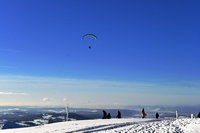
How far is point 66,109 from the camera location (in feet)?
152

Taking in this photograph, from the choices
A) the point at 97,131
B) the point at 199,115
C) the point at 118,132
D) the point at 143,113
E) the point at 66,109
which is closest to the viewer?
the point at 118,132

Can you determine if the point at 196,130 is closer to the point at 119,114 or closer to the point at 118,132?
the point at 118,132

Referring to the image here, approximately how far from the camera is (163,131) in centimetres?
2298

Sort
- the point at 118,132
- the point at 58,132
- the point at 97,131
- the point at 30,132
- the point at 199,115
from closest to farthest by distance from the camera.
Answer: the point at 118,132
the point at 97,131
the point at 58,132
the point at 30,132
the point at 199,115

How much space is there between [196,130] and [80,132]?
11.0 meters

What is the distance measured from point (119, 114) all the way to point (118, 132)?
1926cm

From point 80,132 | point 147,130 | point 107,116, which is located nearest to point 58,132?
point 80,132

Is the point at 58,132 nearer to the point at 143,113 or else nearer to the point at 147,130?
the point at 147,130

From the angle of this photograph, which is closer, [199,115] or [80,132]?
[80,132]

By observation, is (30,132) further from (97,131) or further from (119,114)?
(119,114)

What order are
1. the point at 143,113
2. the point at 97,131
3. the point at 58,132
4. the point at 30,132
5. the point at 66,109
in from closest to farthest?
the point at 97,131 < the point at 58,132 < the point at 30,132 < the point at 143,113 < the point at 66,109

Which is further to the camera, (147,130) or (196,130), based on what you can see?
(147,130)

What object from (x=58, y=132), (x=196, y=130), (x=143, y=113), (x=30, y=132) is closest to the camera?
(x=196, y=130)

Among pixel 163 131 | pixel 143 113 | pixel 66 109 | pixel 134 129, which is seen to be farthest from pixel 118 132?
pixel 66 109
